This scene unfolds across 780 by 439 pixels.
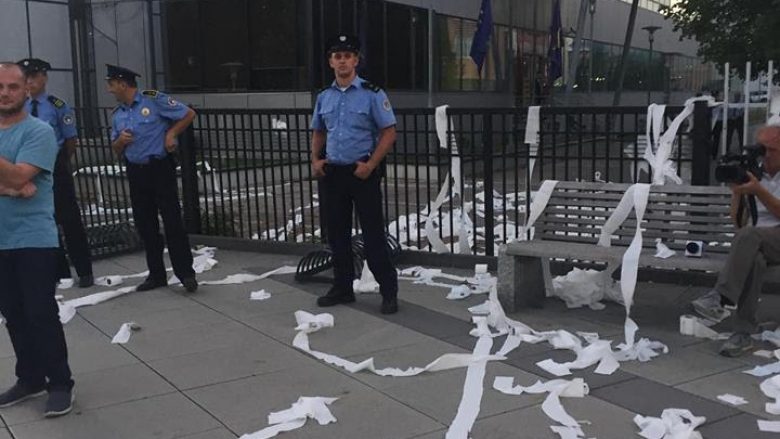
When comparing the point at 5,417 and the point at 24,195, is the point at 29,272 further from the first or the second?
the point at 5,417

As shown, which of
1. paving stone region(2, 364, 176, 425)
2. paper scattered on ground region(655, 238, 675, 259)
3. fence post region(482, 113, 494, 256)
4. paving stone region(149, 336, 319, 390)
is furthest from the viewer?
fence post region(482, 113, 494, 256)

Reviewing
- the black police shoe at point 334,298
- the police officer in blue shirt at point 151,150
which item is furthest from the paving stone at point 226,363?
the police officer in blue shirt at point 151,150

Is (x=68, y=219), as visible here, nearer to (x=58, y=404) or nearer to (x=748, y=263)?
(x=58, y=404)

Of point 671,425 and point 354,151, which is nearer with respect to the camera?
point 671,425

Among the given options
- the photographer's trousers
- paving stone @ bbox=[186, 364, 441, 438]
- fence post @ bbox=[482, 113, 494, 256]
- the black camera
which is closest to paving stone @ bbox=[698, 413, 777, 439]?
the photographer's trousers

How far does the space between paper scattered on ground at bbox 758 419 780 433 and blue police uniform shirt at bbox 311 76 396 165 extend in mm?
3027

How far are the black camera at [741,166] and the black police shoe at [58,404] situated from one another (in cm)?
388

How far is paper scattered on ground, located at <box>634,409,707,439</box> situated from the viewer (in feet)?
11.8

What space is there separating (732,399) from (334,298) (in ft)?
9.98

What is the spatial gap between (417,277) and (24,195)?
12.8ft

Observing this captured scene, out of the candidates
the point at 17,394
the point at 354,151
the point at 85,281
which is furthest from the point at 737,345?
the point at 85,281

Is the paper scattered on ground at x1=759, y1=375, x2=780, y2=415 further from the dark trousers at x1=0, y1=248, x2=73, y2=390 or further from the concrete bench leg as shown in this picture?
the dark trousers at x1=0, y1=248, x2=73, y2=390

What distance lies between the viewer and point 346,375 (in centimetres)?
455

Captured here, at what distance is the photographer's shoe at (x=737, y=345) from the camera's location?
4.68 m
